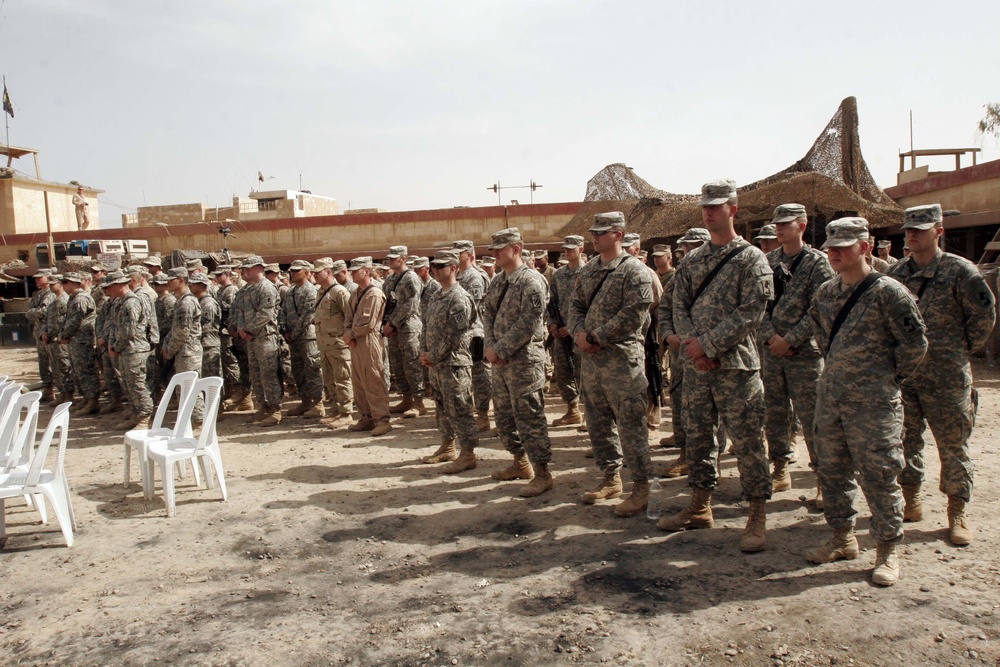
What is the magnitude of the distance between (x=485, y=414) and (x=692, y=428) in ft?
12.8

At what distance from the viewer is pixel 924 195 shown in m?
15.1

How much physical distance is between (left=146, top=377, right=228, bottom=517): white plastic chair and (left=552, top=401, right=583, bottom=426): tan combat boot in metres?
3.62

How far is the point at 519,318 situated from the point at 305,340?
458 centimetres

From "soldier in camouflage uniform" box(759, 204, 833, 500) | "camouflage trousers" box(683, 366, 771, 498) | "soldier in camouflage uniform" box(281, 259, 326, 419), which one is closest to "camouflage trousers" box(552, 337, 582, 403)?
"soldier in camouflage uniform" box(759, 204, 833, 500)

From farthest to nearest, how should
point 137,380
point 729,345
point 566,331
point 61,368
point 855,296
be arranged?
point 61,368, point 137,380, point 566,331, point 729,345, point 855,296

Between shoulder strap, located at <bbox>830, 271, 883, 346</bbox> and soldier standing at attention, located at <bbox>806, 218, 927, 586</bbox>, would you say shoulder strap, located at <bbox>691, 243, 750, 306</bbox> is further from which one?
shoulder strap, located at <bbox>830, 271, 883, 346</bbox>

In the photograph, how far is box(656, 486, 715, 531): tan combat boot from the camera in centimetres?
462

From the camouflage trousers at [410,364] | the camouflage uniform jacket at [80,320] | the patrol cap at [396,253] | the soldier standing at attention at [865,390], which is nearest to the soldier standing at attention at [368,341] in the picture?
the patrol cap at [396,253]

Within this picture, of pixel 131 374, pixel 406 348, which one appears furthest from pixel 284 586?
pixel 131 374

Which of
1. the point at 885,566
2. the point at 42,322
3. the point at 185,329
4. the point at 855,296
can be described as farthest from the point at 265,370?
the point at 885,566

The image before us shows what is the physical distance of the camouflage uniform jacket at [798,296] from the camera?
16.0 feet

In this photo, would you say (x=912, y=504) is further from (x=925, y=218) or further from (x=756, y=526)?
(x=925, y=218)

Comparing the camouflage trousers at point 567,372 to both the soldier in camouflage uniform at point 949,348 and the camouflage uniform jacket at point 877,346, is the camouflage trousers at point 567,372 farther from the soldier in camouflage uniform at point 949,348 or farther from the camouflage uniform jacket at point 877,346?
the camouflage uniform jacket at point 877,346

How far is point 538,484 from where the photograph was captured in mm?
5594
